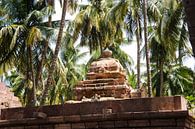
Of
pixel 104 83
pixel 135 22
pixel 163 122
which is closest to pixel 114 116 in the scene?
pixel 163 122

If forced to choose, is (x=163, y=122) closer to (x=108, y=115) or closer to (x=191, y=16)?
(x=108, y=115)

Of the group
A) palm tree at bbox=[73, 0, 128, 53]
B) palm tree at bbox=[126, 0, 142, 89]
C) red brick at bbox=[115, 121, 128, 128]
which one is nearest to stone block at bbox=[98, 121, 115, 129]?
red brick at bbox=[115, 121, 128, 128]

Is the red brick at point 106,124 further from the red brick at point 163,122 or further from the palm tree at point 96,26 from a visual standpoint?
the palm tree at point 96,26

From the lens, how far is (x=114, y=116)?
29.9ft

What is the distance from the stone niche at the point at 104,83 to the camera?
1158cm

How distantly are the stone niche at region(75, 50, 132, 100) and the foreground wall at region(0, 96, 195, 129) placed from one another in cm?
168

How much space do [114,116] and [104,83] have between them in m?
2.75

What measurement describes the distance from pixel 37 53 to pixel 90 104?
10.6 metres

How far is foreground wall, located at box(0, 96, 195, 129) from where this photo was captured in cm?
873

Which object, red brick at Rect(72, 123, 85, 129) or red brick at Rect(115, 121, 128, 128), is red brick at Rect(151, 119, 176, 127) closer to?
red brick at Rect(115, 121, 128, 128)

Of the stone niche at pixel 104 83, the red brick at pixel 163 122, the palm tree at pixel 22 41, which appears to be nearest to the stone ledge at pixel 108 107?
the red brick at pixel 163 122

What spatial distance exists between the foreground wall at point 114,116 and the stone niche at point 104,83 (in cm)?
168

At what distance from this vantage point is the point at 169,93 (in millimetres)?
29547

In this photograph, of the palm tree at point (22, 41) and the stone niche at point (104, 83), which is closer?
the stone niche at point (104, 83)
